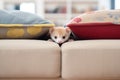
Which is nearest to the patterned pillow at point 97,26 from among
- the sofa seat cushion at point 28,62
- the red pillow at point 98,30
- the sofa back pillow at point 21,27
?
the red pillow at point 98,30

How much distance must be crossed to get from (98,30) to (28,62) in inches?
15.4

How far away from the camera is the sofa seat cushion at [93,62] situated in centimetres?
88

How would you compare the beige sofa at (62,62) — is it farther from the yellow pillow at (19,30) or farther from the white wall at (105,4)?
the white wall at (105,4)

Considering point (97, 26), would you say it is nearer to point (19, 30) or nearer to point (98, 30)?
point (98, 30)

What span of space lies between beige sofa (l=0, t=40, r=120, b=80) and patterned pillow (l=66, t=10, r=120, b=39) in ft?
0.62

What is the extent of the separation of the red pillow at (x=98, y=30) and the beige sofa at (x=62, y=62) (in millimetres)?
187

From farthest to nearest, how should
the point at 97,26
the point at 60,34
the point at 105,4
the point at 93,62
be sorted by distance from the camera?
the point at 105,4 → the point at 60,34 → the point at 97,26 → the point at 93,62

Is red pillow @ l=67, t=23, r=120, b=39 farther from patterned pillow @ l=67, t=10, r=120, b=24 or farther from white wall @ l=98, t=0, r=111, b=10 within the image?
white wall @ l=98, t=0, r=111, b=10

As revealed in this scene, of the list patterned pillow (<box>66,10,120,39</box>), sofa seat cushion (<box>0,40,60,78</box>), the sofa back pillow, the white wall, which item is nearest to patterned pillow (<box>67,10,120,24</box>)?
patterned pillow (<box>66,10,120,39</box>)

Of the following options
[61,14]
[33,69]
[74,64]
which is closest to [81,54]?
[74,64]

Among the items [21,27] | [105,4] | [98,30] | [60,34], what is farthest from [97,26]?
[105,4]

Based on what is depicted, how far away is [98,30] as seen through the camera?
1.08 metres

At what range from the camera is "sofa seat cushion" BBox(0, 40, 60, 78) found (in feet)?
2.91

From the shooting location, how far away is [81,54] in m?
0.88
